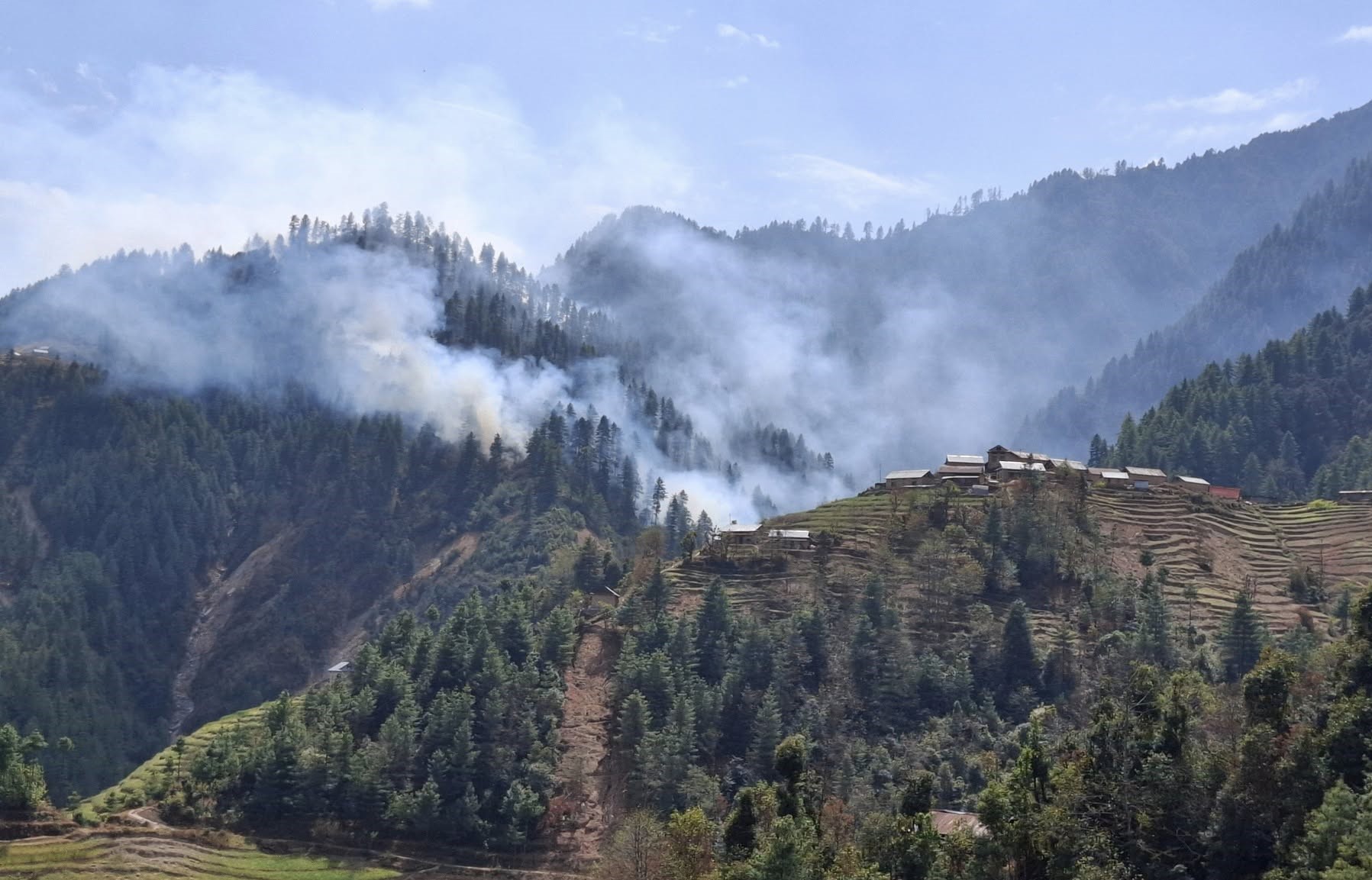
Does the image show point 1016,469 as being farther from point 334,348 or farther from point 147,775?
point 334,348

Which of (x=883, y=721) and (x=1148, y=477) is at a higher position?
(x=1148, y=477)

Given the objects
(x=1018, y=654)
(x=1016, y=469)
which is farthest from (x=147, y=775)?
(x=1016, y=469)

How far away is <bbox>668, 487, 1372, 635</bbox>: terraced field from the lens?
8262 cm

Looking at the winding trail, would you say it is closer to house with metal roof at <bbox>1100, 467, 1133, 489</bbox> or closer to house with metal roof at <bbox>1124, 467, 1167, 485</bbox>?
house with metal roof at <bbox>1100, 467, 1133, 489</bbox>

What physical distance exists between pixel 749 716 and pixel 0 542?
3711 inches

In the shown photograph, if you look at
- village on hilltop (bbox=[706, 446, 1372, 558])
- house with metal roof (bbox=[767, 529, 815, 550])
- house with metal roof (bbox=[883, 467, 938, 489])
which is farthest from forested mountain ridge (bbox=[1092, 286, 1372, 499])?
house with metal roof (bbox=[767, 529, 815, 550])

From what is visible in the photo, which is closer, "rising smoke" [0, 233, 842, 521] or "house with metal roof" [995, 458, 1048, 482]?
"house with metal roof" [995, 458, 1048, 482]

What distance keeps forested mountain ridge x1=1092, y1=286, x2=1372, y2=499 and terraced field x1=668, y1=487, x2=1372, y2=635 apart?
2457cm

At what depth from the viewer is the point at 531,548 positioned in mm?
127438

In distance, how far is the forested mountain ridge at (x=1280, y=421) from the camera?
12556cm

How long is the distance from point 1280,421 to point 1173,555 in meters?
56.8

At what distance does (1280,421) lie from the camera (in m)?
A: 136

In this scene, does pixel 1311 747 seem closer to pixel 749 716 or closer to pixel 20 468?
pixel 749 716

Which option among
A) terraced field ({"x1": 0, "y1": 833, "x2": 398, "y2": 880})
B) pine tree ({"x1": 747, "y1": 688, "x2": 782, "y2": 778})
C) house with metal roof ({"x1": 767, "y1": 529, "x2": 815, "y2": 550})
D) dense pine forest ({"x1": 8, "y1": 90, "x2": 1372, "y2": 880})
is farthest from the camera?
house with metal roof ({"x1": 767, "y1": 529, "x2": 815, "y2": 550})
